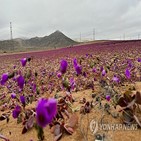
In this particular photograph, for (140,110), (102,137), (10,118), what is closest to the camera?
(102,137)

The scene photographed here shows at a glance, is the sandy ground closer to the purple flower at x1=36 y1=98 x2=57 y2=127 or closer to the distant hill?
the purple flower at x1=36 y1=98 x2=57 y2=127

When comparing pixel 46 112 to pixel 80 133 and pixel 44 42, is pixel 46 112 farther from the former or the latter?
pixel 44 42

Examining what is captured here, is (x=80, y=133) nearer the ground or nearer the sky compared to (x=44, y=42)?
nearer the sky

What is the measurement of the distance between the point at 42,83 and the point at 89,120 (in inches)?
146

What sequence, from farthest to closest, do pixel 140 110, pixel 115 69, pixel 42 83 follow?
pixel 42 83, pixel 115 69, pixel 140 110

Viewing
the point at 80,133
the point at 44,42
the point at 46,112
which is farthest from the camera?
the point at 44,42

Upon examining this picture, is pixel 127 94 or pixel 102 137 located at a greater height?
pixel 127 94

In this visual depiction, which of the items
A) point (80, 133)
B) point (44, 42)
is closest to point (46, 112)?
point (80, 133)

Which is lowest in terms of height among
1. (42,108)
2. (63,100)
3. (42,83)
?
(42,83)

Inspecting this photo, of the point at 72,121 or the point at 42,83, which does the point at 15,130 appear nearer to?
the point at 72,121

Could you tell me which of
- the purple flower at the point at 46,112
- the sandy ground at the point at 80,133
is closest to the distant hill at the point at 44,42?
the sandy ground at the point at 80,133

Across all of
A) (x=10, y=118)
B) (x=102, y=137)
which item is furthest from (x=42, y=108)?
(x=10, y=118)

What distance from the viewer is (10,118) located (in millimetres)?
3330

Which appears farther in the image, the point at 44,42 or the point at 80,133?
the point at 44,42
